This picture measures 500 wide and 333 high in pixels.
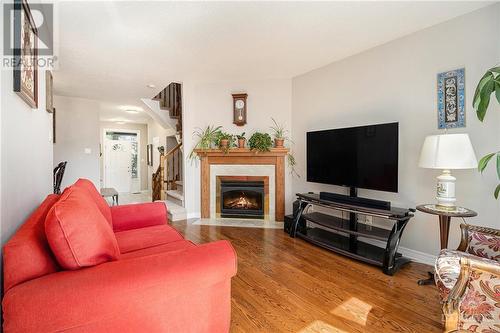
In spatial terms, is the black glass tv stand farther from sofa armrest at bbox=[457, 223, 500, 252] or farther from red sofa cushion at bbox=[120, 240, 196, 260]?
red sofa cushion at bbox=[120, 240, 196, 260]

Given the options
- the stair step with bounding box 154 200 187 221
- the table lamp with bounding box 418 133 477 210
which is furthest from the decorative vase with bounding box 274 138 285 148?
the table lamp with bounding box 418 133 477 210

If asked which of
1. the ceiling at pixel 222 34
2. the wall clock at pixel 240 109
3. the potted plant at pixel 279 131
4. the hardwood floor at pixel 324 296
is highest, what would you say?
the ceiling at pixel 222 34

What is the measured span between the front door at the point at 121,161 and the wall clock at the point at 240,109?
5.91 m

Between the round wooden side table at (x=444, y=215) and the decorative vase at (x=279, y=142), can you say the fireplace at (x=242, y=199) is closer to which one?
the decorative vase at (x=279, y=142)

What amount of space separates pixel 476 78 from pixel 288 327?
2.68 meters

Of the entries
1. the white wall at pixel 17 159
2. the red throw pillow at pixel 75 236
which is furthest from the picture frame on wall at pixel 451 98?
the white wall at pixel 17 159

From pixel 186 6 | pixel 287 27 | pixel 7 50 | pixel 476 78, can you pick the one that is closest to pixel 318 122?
pixel 287 27

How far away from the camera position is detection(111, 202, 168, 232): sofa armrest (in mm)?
2224

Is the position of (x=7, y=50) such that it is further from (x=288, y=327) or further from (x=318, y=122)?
(x=318, y=122)

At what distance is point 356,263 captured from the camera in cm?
264

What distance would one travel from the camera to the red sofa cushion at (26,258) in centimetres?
89

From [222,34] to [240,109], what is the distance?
1.71 m

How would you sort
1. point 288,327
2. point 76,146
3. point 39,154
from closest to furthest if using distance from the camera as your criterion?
point 288,327 < point 39,154 < point 76,146

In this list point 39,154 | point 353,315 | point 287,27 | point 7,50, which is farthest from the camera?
point 287,27
